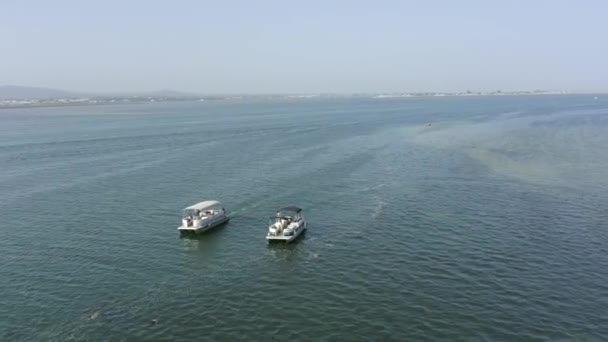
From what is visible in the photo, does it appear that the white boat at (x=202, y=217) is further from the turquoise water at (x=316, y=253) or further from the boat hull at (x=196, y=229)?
the turquoise water at (x=316, y=253)

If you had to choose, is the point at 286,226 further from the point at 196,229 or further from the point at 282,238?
the point at 196,229

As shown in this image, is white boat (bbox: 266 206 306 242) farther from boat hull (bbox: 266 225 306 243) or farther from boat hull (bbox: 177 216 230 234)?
boat hull (bbox: 177 216 230 234)

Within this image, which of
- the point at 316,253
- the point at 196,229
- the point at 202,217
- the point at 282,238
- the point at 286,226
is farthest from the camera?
the point at 202,217

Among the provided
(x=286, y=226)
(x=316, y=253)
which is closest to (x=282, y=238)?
(x=286, y=226)

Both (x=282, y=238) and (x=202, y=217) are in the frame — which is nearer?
(x=282, y=238)

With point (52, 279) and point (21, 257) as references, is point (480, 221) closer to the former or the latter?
point (52, 279)

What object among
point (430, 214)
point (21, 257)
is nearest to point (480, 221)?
point (430, 214)

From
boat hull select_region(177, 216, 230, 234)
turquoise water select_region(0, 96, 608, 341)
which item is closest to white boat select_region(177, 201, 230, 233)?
boat hull select_region(177, 216, 230, 234)
